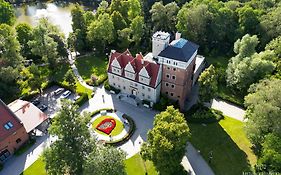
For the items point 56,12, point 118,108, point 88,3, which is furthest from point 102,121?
point 88,3

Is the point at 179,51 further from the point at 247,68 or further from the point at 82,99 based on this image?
the point at 82,99

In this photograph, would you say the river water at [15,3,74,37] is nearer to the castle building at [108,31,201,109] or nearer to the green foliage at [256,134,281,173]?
the castle building at [108,31,201,109]

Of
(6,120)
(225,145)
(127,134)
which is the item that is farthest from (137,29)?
(6,120)

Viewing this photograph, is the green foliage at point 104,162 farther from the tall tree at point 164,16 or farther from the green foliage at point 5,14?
the green foliage at point 5,14

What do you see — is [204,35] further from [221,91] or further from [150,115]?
[150,115]

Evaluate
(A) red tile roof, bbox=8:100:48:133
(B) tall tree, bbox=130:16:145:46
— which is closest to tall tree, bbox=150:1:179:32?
(B) tall tree, bbox=130:16:145:46

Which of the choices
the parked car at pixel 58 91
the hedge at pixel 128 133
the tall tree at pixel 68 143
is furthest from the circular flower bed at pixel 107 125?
the tall tree at pixel 68 143
